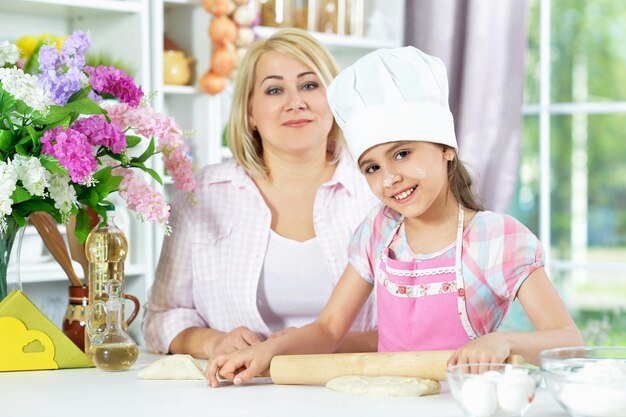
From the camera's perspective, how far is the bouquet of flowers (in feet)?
5.84

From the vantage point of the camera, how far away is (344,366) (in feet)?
5.43

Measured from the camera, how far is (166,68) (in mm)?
3477

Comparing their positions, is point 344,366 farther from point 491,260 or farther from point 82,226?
point 82,226

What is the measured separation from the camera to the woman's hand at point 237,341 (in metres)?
1.96

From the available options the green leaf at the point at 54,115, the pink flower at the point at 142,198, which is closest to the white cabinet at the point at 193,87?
the pink flower at the point at 142,198

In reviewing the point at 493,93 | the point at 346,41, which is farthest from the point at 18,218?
the point at 493,93

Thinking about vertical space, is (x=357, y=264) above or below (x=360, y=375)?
above

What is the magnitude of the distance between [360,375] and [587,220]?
2.61m

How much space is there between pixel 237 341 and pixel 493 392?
0.77 meters

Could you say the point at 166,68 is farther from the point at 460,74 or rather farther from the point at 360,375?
the point at 360,375

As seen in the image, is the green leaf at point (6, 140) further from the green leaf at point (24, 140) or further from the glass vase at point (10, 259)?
the glass vase at point (10, 259)

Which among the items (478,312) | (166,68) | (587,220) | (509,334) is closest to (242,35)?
(166,68)

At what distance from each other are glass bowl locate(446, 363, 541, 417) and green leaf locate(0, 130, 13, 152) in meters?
0.92

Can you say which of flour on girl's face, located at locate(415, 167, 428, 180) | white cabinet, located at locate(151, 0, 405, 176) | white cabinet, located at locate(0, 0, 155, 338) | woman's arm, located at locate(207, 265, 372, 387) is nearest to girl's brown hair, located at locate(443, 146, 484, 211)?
flour on girl's face, located at locate(415, 167, 428, 180)
